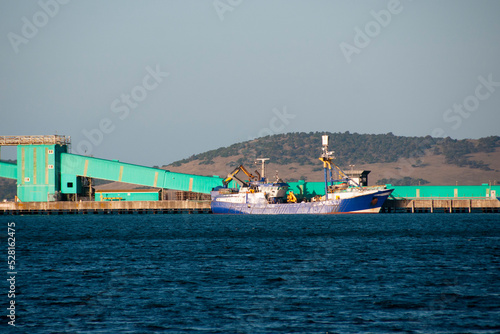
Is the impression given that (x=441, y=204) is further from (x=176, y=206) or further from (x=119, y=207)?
(x=119, y=207)

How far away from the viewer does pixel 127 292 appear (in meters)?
31.4

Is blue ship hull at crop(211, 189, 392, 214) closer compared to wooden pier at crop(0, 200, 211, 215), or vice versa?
blue ship hull at crop(211, 189, 392, 214)

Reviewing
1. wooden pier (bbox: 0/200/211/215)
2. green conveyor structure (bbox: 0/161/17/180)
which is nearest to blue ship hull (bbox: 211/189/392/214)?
wooden pier (bbox: 0/200/211/215)

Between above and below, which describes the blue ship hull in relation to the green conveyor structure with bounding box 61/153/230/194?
below

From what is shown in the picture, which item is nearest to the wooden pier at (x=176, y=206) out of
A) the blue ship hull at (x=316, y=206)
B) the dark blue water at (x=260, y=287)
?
the blue ship hull at (x=316, y=206)

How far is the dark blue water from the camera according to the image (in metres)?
24.7

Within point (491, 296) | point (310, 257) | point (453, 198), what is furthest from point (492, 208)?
point (491, 296)

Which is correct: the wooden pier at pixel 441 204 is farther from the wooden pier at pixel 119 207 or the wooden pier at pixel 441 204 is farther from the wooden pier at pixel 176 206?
the wooden pier at pixel 119 207

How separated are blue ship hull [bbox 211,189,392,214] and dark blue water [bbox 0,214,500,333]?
154 feet

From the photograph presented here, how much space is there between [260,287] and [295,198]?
8330 centimetres

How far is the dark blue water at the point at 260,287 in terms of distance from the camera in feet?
81.0

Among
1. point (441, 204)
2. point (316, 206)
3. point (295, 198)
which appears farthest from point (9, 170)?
point (441, 204)

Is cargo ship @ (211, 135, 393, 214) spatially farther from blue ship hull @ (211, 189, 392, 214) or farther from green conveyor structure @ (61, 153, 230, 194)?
green conveyor structure @ (61, 153, 230, 194)

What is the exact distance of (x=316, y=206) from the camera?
108 m
